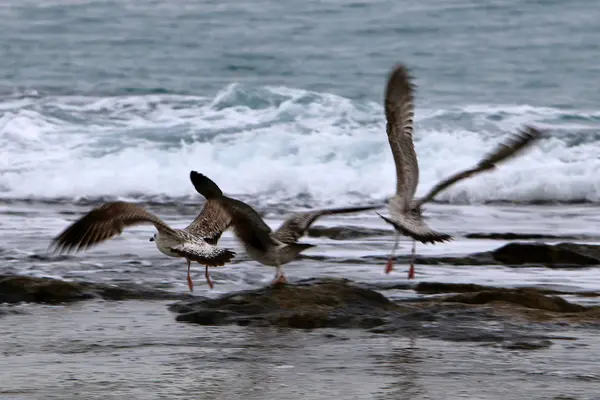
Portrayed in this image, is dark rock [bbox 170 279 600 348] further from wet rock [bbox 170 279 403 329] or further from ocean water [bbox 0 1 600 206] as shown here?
ocean water [bbox 0 1 600 206]

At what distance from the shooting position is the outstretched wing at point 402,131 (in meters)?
9.63

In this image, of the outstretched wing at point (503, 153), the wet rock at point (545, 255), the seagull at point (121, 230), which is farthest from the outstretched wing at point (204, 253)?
the wet rock at point (545, 255)

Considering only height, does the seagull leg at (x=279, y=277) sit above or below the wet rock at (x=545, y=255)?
below

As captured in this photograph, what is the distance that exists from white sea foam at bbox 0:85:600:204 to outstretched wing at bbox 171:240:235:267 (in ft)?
20.3

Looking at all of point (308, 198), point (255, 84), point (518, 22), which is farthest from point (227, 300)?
point (518, 22)

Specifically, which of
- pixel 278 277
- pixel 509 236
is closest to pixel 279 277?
pixel 278 277

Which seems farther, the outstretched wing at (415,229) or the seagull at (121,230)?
the outstretched wing at (415,229)

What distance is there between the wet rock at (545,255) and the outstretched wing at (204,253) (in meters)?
2.46

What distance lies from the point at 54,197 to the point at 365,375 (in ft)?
30.0

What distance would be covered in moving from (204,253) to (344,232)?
3287mm

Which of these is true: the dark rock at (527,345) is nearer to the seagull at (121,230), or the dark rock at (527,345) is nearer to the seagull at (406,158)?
the seagull at (121,230)

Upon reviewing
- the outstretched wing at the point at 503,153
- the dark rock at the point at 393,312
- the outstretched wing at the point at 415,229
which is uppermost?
the outstretched wing at the point at 503,153

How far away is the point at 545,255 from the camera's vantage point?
969cm

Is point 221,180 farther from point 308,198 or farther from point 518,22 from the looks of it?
point 518,22
